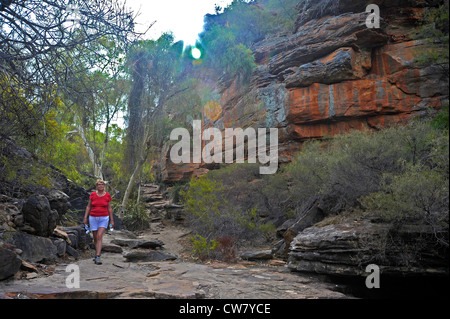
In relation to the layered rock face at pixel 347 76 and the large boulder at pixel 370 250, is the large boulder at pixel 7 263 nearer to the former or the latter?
the large boulder at pixel 370 250

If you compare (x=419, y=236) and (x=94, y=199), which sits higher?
(x=94, y=199)

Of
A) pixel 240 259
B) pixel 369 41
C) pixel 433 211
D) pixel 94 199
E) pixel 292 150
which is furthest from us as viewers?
pixel 292 150

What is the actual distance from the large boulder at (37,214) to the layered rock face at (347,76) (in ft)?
41.3

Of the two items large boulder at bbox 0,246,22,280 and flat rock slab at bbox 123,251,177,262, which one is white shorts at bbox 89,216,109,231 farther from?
large boulder at bbox 0,246,22,280

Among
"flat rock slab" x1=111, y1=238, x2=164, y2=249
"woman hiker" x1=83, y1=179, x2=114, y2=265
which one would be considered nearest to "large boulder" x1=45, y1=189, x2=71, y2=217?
"woman hiker" x1=83, y1=179, x2=114, y2=265

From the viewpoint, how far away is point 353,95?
15375mm

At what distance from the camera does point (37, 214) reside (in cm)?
573

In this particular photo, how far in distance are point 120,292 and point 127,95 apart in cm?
1759

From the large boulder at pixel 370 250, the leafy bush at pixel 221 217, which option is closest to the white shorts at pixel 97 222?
the large boulder at pixel 370 250

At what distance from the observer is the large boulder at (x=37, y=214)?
5730mm

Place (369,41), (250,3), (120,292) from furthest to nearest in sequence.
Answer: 1. (250,3)
2. (369,41)
3. (120,292)

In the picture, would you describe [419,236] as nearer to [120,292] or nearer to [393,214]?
[393,214]

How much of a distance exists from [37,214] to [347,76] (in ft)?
48.3

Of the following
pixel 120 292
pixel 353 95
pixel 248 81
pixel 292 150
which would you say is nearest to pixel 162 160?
pixel 248 81
